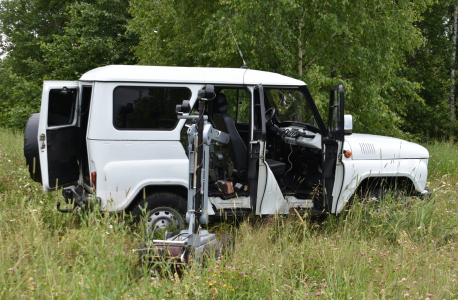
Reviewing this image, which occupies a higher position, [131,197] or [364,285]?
[131,197]

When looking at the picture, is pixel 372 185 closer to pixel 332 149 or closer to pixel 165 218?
pixel 332 149

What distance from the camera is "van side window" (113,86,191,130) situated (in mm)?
4301

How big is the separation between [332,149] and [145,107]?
7.32 ft

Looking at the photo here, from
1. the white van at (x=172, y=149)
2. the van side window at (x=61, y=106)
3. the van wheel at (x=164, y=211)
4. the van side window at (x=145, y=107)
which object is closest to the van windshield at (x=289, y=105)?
the white van at (x=172, y=149)

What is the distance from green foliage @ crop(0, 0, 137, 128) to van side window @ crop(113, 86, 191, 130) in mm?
13633

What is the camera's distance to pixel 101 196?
4230mm

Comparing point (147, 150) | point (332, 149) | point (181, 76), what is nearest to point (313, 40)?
point (332, 149)

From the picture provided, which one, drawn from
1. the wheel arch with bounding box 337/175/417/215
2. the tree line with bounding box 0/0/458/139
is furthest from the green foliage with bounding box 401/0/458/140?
the wheel arch with bounding box 337/175/417/215

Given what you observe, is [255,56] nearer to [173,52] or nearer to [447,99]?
[173,52]

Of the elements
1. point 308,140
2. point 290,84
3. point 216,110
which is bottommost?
point 308,140

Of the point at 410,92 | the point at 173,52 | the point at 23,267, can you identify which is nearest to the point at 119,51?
the point at 173,52

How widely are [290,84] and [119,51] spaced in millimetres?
15211

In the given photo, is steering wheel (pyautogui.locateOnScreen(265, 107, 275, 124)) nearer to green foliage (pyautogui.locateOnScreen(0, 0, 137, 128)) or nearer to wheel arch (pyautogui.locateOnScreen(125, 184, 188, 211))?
wheel arch (pyautogui.locateOnScreen(125, 184, 188, 211))

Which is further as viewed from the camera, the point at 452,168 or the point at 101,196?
the point at 452,168
